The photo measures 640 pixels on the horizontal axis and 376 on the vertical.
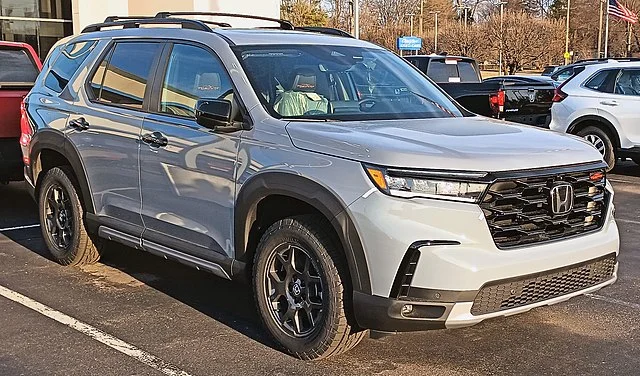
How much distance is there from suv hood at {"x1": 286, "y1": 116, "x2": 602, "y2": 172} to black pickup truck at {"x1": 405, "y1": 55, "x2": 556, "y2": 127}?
884cm

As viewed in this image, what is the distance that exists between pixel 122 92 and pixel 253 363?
2.39m

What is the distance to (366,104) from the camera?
201 inches

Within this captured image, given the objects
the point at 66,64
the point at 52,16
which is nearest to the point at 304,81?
the point at 66,64

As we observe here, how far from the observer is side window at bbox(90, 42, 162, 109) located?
5.61 m

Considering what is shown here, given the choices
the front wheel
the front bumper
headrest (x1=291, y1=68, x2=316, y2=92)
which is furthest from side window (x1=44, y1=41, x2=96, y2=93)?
the front bumper

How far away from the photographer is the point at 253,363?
4.46 metres

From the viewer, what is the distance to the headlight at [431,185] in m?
3.92

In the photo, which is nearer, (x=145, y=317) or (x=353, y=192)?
(x=353, y=192)

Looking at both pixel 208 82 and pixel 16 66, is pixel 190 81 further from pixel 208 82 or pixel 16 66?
pixel 16 66

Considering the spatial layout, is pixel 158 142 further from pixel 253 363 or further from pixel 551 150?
pixel 551 150

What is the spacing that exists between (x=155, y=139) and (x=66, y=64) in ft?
5.98

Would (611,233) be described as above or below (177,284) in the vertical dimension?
above

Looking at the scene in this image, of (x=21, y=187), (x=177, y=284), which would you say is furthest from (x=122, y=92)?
(x=21, y=187)

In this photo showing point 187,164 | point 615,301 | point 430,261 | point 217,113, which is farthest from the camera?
point 615,301
